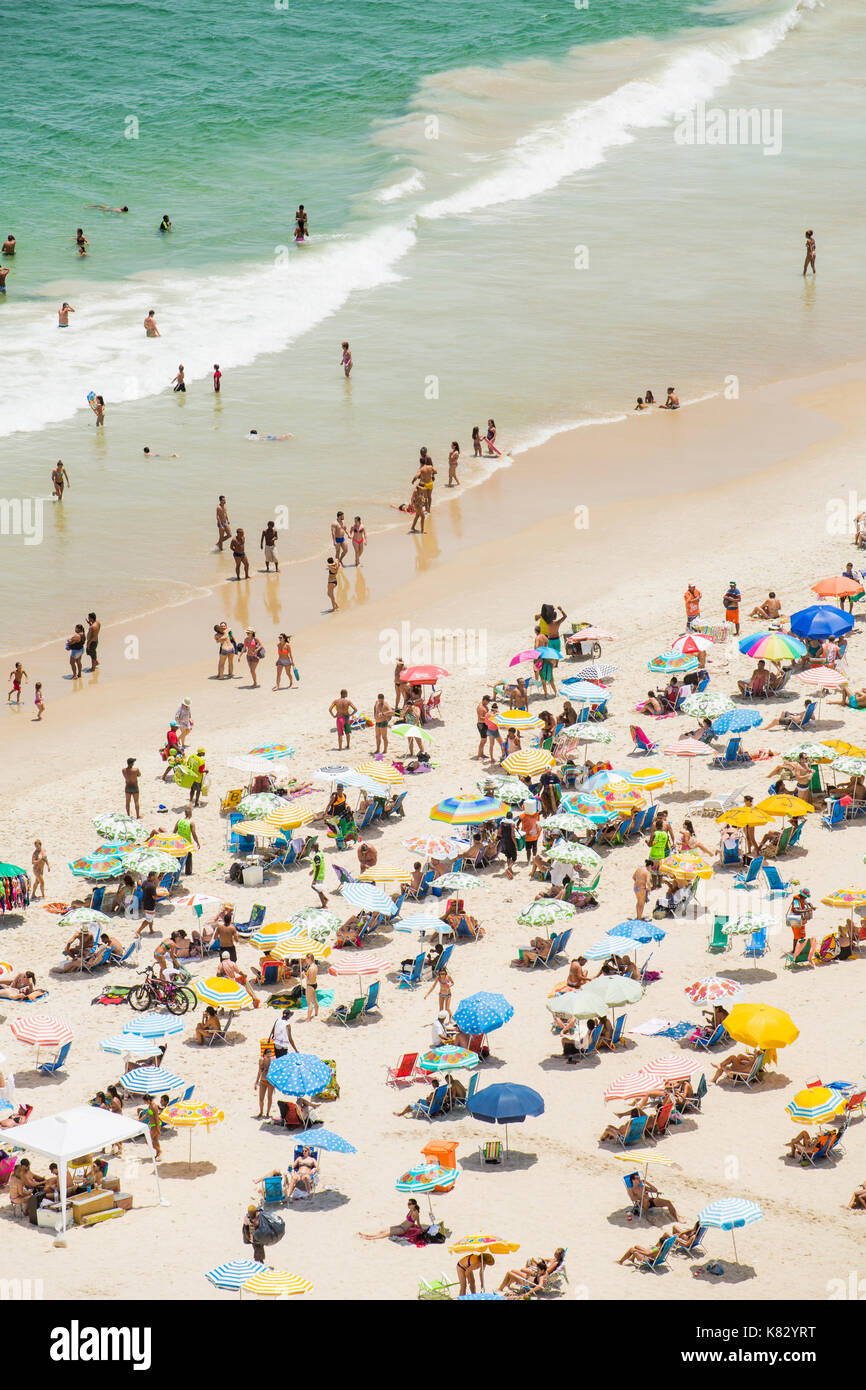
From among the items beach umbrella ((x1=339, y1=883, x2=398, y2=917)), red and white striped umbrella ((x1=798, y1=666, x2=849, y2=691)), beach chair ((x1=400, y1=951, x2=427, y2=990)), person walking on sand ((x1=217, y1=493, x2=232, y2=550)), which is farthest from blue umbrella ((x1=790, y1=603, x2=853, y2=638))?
person walking on sand ((x1=217, y1=493, x2=232, y2=550))

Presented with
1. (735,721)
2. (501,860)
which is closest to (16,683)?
(501,860)

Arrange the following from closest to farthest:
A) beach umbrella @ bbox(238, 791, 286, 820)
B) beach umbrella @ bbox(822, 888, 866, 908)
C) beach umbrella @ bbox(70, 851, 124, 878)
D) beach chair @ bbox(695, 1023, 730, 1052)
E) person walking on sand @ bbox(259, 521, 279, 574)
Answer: beach chair @ bbox(695, 1023, 730, 1052) < beach umbrella @ bbox(822, 888, 866, 908) < beach umbrella @ bbox(70, 851, 124, 878) < beach umbrella @ bbox(238, 791, 286, 820) < person walking on sand @ bbox(259, 521, 279, 574)

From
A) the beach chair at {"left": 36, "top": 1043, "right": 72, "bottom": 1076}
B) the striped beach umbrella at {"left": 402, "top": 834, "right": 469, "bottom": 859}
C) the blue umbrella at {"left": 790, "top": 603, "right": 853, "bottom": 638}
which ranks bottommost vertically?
the beach chair at {"left": 36, "top": 1043, "right": 72, "bottom": 1076}

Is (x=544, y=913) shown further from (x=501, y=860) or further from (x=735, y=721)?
(x=735, y=721)

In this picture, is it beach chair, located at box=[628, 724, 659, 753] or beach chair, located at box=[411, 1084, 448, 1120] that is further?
beach chair, located at box=[628, 724, 659, 753]

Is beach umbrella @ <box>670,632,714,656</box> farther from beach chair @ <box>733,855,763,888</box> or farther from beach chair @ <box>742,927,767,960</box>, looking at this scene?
beach chair @ <box>742,927,767,960</box>

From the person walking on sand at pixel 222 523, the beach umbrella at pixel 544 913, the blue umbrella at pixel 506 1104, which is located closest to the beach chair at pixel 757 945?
the beach umbrella at pixel 544 913

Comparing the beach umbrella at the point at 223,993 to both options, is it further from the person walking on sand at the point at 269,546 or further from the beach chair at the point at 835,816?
the person walking on sand at the point at 269,546
